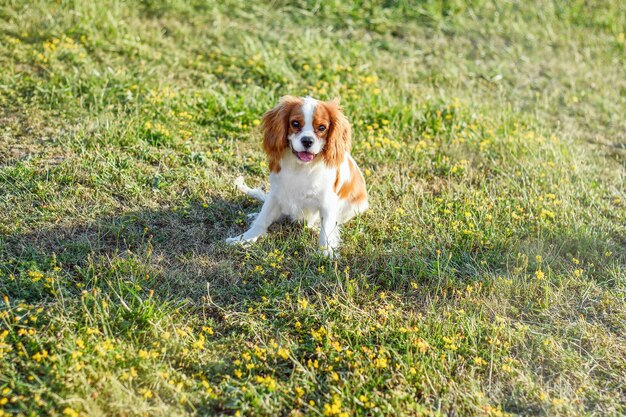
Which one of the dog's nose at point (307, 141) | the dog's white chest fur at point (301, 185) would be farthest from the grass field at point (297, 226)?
the dog's nose at point (307, 141)

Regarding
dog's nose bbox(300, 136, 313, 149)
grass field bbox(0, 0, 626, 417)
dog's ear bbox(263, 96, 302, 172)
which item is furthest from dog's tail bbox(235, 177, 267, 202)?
dog's nose bbox(300, 136, 313, 149)

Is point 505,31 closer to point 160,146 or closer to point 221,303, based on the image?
point 160,146

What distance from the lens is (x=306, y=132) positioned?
450cm

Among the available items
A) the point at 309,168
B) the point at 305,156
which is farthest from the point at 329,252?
the point at 305,156

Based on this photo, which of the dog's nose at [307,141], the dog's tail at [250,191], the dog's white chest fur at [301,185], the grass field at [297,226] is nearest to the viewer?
the grass field at [297,226]

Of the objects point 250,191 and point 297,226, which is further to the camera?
point 250,191

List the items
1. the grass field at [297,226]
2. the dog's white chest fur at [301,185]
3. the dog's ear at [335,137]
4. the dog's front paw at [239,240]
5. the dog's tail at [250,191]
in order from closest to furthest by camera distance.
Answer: the grass field at [297,226]
the dog's ear at [335,137]
the dog's white chest fur at [301,185]
the dog's front paw at [239,240]
the dog's tail at [250,191]

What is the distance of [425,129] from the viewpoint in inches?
262

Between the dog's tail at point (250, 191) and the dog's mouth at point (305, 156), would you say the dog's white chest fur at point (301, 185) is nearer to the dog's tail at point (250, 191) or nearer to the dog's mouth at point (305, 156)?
the dog's mouth at point (305, 156)

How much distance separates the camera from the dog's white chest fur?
4.69 meters

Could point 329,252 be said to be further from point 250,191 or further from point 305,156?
point 250,191

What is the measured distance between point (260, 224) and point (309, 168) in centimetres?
56

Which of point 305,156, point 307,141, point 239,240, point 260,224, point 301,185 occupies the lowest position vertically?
point 239,240

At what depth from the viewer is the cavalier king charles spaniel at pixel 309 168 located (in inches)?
179
